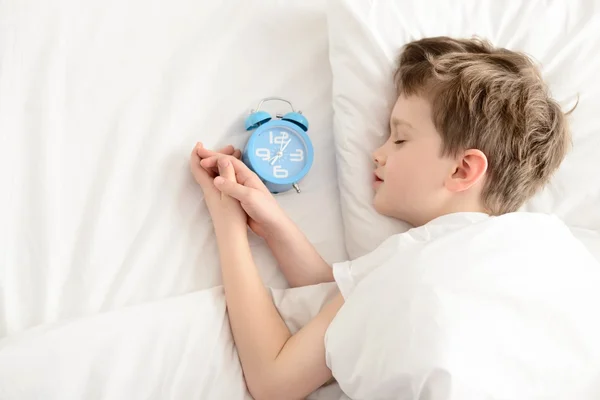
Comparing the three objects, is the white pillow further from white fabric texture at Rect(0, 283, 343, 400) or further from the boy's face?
white fabric texture at Rect(0, 283, 343, 400)

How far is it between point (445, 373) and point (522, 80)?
1.66 ft

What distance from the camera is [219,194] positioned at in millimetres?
951

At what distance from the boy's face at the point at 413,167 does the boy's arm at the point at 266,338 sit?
198mm

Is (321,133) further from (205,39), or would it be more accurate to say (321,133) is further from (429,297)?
(429,297)

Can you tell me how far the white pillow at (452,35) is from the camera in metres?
1.03

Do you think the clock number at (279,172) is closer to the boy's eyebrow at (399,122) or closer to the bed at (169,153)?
the bed at (169,153)

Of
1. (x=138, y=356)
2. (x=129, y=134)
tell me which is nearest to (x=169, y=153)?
(x=129, y=134)

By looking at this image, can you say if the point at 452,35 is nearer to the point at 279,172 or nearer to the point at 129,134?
the point at 279,172

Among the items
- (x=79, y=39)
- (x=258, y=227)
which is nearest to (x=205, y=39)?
(x=79, y=39)

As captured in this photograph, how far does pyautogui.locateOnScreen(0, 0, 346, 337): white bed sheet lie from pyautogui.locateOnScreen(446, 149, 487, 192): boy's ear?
22cm

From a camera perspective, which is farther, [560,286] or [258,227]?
[258,227]

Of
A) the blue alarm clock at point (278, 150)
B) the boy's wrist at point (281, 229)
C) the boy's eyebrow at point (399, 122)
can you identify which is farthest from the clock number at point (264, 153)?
the boy's eyebrow at point (399, 122)

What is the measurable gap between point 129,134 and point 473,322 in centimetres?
59

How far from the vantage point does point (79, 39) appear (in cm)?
98
